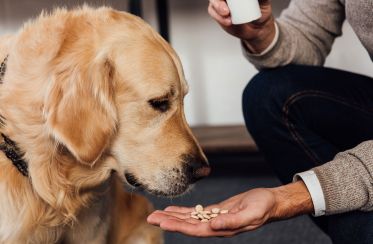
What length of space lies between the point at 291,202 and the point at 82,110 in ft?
1.39

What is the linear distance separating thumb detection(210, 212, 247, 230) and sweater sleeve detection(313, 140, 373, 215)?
0.58 feet

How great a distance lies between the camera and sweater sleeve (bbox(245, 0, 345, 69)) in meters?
1.49

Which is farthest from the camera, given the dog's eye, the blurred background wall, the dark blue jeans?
the blurred background wall

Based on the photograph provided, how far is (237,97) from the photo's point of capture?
2.95 m

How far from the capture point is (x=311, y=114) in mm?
1399

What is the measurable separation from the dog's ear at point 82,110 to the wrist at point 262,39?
0.47 m

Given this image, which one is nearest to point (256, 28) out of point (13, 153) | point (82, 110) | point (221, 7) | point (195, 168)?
point (221, 7)

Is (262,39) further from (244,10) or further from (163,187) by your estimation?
(163,187)

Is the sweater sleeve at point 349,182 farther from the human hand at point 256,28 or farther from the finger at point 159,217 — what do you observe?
the human hand at point 256,28

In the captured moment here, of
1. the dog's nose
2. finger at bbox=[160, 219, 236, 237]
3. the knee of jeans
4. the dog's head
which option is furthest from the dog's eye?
the knee of jeans

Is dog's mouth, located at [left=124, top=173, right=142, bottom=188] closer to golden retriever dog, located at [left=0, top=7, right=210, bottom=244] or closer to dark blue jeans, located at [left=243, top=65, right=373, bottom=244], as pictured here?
golden retriever dog, located at [left=0, top=7, right=210, bottom=244]

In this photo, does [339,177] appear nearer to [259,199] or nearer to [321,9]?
[259,199]

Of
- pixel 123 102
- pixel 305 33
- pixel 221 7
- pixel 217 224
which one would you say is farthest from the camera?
pixel 305 33

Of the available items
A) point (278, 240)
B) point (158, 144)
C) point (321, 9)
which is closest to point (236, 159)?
point (278, 240)
